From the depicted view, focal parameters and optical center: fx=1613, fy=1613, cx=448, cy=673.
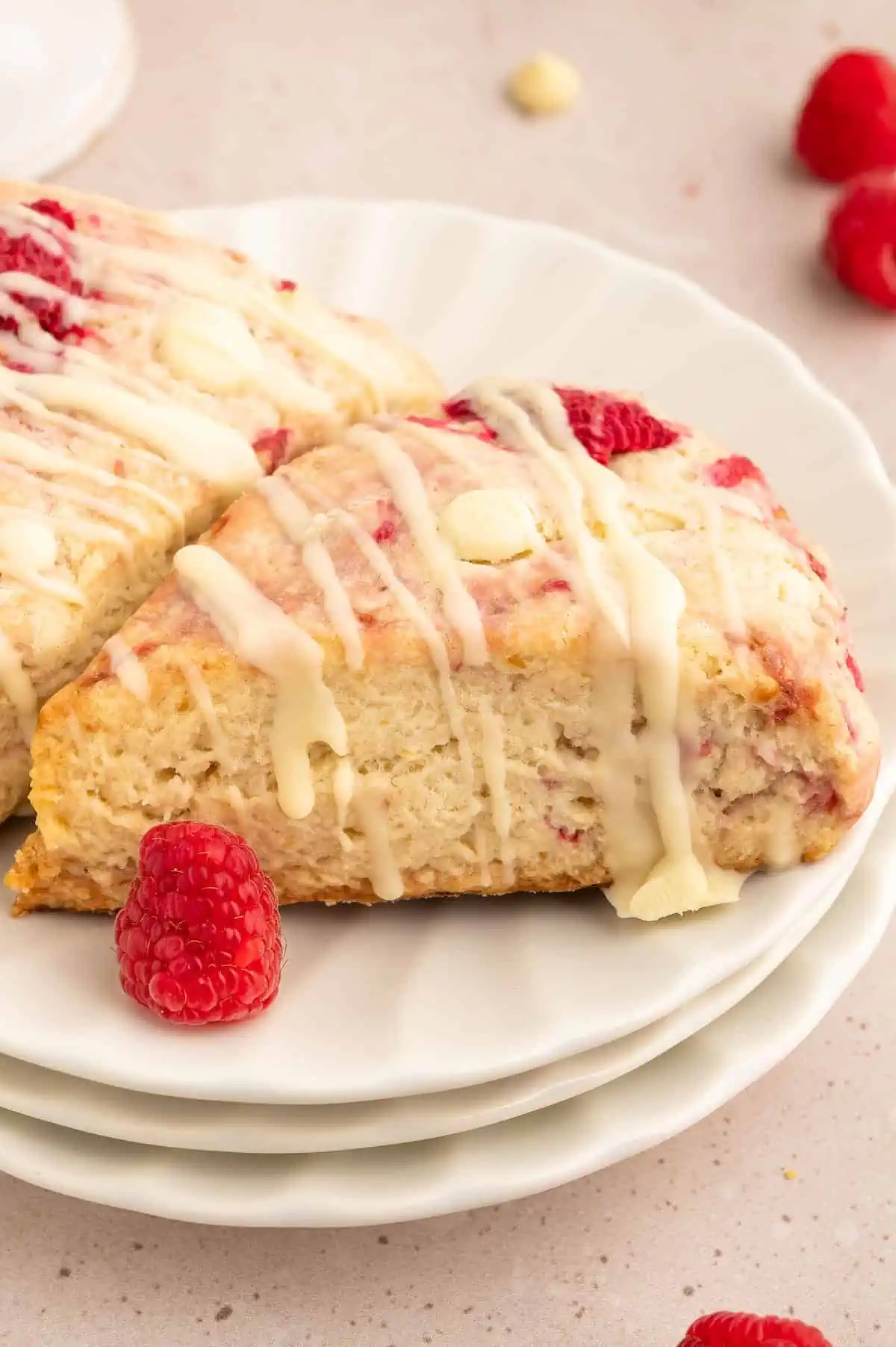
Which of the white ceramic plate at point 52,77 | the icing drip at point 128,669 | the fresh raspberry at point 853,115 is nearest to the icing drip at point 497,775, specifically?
the icing drip at point 128,669

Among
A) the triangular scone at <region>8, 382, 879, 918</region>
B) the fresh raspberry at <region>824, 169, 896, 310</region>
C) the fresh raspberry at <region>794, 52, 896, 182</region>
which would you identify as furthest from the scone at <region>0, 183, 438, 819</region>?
the fresh raspberry at <region>794, 52, 896, 182</region>

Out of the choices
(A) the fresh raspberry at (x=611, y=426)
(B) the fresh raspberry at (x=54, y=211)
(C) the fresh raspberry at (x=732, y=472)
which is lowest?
(B) the fresh raspberry at (x=54, y=211)

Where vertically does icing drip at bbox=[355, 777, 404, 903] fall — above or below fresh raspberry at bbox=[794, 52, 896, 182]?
below

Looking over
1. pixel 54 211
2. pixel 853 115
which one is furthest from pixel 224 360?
pixel 853 115

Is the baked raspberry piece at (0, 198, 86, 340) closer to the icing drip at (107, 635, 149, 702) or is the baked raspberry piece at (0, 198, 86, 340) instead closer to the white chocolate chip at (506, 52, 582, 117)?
the icing drip at (107, 635, 149, 702)

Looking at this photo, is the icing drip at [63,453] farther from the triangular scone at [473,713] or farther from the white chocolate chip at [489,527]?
the white chocolate chip at [489,527]
